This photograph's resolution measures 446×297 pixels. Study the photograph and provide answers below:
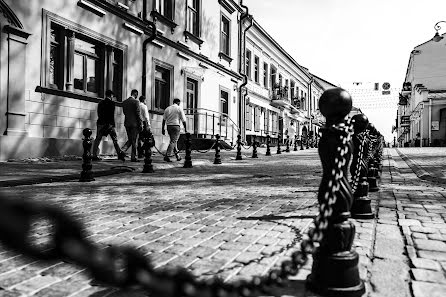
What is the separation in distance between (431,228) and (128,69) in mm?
11487

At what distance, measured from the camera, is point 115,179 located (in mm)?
7191

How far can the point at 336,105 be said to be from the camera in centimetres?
204

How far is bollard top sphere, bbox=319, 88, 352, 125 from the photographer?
2.04m

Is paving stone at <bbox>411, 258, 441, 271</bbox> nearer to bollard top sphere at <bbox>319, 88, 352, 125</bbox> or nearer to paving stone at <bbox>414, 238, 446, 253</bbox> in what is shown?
paving stone at <bbox>414, 238, 446, 253</bbox>

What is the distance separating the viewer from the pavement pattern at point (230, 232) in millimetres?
2062

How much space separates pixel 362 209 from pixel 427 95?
38.4 meters

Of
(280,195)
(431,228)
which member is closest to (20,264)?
(431,228)

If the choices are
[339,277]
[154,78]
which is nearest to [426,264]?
[339,277]

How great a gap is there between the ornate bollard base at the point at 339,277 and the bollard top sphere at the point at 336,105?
0.70 meters

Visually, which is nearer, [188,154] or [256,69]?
[188,154]

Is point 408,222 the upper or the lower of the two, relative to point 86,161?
lower

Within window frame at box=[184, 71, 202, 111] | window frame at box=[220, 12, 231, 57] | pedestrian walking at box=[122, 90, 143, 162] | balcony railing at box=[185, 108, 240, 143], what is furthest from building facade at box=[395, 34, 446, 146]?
pedestrian walking at box=[122, 90, 143, 162]

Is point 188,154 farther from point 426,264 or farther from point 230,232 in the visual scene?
point 426,264

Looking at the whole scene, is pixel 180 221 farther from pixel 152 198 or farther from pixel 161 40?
pixel 161 40
